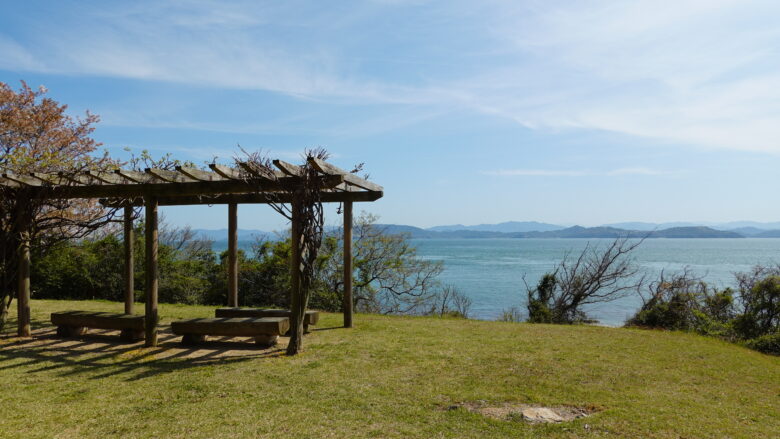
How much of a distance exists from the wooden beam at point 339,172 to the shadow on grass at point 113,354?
251 cm

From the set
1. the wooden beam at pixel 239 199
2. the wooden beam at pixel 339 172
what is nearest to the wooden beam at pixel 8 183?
the wooden beam at pixel 239 199

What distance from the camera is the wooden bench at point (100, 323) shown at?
707 centimetres

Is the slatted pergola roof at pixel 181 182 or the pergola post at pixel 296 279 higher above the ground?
the slatted pergola roof at pixel 181 182

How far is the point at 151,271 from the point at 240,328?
1.55m

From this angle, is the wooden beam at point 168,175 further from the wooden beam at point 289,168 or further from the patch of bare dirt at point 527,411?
the patch of bare dirt at point 527,411

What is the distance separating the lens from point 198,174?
6398 millimetres

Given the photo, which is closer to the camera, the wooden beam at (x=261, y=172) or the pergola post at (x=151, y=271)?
the wooden beam at (x=261, y=172)

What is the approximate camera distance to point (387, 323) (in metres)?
9.37

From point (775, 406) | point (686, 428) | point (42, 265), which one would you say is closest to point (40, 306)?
point (42, 265)

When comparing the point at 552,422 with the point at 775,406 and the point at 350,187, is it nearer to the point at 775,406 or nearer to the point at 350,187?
the point at 775,406

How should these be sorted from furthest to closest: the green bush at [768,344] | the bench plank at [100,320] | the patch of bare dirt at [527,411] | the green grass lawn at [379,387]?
1. the green bush at [768,344]
2. the bench plank at [100,320]
3. the patch of bare dirt at [527,411]
4. the green grass lawn at [379,387]

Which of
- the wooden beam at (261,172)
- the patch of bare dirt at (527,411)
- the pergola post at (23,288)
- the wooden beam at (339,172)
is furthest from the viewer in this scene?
the pergola post at (23,288)

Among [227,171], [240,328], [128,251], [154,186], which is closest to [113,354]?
[240,328]

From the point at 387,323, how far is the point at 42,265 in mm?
10686
